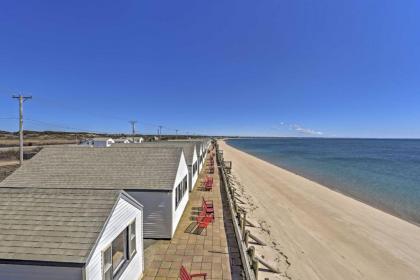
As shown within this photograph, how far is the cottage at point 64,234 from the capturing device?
4.57 meters

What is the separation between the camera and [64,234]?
498cm

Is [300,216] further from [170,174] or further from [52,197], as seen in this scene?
[52,197]

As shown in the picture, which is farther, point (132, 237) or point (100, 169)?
point (100, 169)

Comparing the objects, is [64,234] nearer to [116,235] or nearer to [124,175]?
[116,235]

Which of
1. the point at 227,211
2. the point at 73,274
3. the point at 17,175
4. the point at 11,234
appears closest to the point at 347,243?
the point at 227,211

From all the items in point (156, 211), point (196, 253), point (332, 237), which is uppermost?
point (156, 211)

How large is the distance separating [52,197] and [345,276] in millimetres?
11637

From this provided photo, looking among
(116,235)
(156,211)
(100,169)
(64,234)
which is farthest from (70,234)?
(100,169)

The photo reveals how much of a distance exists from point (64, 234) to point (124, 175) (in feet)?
21.8

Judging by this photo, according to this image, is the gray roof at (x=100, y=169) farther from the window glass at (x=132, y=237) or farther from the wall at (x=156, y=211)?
the window glass at (x=132, y=237)

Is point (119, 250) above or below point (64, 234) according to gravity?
below

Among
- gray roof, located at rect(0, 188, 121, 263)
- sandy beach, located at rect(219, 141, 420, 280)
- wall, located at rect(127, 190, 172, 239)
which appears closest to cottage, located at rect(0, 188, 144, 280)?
gray roof, located at rect(0, 188, 121, 263)

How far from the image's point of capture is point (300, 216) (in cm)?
1867

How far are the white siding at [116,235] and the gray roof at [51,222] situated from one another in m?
0.28
